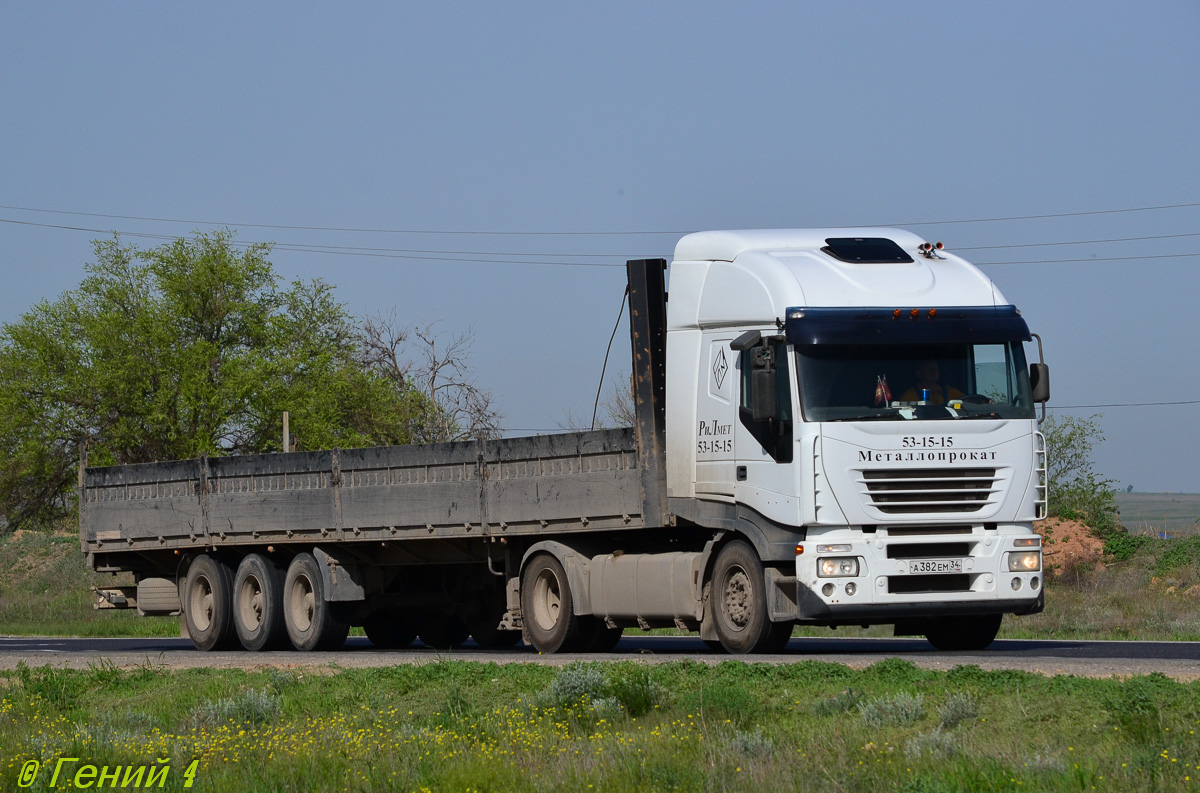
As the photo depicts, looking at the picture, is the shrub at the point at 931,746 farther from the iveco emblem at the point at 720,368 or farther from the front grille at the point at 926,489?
the iveco emblem at the point at 720,368

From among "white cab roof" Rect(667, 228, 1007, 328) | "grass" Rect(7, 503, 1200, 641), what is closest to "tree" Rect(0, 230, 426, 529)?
"grass" Rect(7, 503, 1200, 641)

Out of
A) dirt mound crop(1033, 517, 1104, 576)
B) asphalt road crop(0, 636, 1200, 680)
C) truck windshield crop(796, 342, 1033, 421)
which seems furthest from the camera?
dirt mound crop(1033, 517, 1104, 576)

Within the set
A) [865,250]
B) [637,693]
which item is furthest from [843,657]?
[865,250]

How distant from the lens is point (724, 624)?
14.4 meters

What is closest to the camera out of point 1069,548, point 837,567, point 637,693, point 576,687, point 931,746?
point 931,746

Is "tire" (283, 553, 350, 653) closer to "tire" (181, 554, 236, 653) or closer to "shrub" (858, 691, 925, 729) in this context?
"tire" (181, 554, 236, 653)

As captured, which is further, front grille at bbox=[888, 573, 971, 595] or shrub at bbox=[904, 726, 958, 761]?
front grille at bbox=[888, 573, 971, 595]

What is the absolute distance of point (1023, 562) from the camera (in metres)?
13.6

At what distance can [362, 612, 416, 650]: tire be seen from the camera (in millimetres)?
21547

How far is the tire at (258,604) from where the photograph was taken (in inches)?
794

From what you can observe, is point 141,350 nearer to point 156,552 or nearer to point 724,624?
point 156,552

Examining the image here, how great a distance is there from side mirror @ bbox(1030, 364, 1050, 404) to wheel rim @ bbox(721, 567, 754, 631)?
122 inches

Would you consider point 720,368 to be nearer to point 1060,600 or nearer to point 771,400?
point 771,400

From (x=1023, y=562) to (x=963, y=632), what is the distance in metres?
1.95
